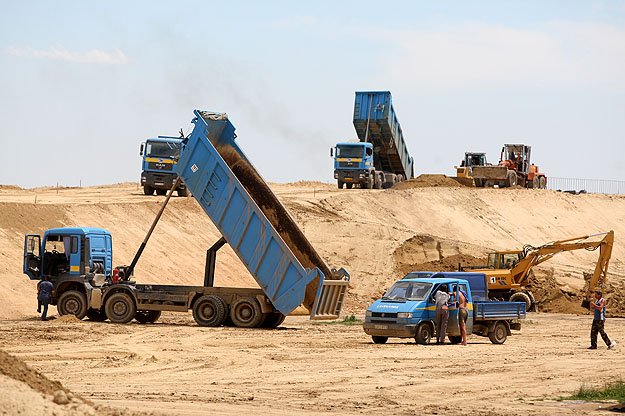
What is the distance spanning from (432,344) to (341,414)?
11.0m

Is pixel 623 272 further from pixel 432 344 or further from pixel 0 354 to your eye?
pixel 0 354

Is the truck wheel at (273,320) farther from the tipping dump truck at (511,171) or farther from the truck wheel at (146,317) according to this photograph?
the tipping dump truck at (511,171)

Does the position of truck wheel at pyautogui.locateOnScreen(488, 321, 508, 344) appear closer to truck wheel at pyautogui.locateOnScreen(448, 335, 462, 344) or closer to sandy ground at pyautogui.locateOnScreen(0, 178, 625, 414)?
sandy ground at pyautogui.locateOnScreen(0, 178, 625, 414)

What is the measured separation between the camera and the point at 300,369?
17.7 m

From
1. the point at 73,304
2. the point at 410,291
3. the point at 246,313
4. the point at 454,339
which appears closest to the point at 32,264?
the point at 73,304

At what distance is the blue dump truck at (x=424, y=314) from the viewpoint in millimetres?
22594

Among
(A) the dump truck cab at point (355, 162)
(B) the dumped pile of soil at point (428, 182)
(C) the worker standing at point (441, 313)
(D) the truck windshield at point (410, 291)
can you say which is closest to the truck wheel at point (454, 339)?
(C) the worker standing at point (441, 313)

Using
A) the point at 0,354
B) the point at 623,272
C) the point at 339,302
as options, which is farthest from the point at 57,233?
the point at 623,272

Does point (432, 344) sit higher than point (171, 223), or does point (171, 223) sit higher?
point (171, 223)

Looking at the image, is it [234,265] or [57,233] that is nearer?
[57,233]

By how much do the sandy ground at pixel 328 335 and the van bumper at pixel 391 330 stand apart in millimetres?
468

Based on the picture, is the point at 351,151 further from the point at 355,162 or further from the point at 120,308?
the point at 120,308

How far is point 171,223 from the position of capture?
3972 cm

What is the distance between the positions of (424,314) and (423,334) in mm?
473
